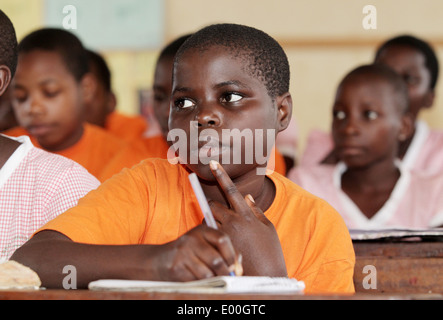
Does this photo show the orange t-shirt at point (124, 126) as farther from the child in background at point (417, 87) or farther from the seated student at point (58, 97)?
the child in background at point (417, 87)

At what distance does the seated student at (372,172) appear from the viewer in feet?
9.20

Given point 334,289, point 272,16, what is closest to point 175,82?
point 334,289

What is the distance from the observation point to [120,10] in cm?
497

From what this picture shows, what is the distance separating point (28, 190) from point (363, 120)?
153cm

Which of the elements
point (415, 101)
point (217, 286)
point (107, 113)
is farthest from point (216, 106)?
point (107, 113)

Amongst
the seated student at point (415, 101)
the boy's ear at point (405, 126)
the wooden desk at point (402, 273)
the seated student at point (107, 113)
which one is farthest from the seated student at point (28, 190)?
the seated student at point (107, 113)

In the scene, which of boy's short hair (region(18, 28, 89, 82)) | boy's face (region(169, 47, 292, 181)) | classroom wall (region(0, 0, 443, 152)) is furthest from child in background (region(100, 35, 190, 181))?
classroom wall (region(0, 0, 443, 152))

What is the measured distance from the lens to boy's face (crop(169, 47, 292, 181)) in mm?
1451

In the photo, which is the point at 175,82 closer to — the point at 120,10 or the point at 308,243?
the point at 308,243

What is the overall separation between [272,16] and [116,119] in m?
1.33

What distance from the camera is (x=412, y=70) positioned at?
3.64 meters

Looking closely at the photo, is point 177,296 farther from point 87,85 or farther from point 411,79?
point 411,79
